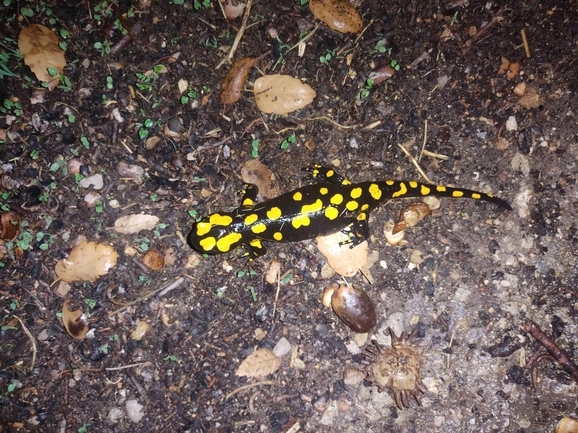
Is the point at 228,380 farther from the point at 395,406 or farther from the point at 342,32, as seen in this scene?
the point at 342,32

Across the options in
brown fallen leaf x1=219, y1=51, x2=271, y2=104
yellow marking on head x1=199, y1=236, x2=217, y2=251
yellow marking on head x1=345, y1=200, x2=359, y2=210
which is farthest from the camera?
brown fallen leaf x1=219, y1=51, x2=271, y2=104

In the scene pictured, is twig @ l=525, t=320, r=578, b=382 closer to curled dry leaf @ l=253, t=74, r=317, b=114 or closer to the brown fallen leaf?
curled dry leaf @ l=253, t=74, r=317, b=114

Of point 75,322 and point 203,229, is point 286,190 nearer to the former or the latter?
point 203,229

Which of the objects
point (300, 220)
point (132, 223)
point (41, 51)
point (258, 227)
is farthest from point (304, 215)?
point (41, 51)

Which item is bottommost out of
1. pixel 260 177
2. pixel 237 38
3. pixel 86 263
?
pixel 86 263

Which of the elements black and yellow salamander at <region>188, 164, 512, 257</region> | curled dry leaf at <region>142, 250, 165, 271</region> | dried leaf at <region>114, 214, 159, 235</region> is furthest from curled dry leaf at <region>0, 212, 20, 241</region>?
black and yellow salamander at <region>188, 164, 512, 257</region>

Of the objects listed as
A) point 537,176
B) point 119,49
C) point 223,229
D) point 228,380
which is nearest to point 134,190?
point 223,229
